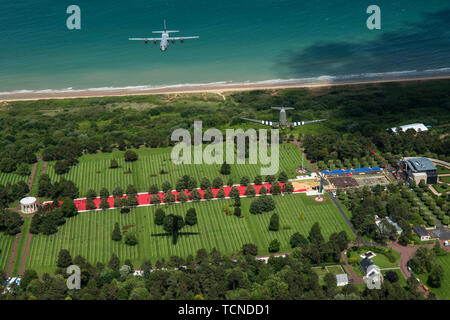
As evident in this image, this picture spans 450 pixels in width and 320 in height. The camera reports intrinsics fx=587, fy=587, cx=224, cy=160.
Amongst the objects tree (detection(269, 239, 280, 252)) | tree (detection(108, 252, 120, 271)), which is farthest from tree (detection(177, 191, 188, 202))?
tree (detection(269, 239, 280, 252))

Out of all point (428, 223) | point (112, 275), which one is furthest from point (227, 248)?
point (428, 223)

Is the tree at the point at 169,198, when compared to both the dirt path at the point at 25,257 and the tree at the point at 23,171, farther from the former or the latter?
the tree at the point at 23,171

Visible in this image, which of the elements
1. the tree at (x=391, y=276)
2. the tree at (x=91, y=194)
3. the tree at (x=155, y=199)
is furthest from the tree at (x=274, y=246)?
the tree at (x=91, y=194)

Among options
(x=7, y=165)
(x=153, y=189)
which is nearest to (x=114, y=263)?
(x=153, y=189)

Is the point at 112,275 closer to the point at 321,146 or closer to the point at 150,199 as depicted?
the point at 150,199

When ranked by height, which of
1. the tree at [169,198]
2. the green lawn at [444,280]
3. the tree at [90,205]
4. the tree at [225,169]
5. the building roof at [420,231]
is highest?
the tree at [225,169]

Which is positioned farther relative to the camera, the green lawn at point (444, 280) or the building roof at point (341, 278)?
the building roof at point (341, 278)

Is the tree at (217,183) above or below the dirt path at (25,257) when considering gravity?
above

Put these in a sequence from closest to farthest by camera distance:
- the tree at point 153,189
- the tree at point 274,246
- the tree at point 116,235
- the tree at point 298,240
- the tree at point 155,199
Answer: the tree at point 274,246 < the tree at point 298,240 < the tree at point 116,235 < the tree at point 155,199 < the tree at point 153,189
